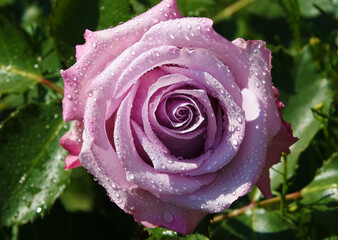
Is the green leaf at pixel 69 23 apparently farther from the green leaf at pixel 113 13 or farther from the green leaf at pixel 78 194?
the green leaf at pixel 78 194

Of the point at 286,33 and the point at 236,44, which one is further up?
the point at 286,33

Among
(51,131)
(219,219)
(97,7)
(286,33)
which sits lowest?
(219,219)

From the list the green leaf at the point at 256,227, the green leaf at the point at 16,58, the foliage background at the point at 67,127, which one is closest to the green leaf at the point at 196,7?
the foliage background at the point at 67,127

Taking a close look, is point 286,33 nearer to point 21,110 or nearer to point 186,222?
point 21,110

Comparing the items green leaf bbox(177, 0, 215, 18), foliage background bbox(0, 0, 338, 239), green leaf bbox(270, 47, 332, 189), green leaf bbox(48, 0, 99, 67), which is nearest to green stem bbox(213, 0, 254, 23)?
green leaf bbox(177, 0, 215, 18)

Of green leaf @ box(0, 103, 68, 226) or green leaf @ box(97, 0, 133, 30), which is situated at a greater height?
green leaf @ box(97, 0, 133, 30)

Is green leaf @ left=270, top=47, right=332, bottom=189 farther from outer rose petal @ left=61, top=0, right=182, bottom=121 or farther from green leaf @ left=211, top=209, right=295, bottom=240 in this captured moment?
outer rose petal @ left=61, top=0, right=182, bottom=121

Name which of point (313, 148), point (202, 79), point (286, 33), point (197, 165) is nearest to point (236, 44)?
point (202, 79)
